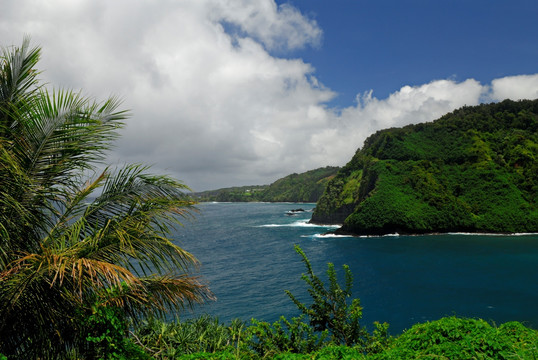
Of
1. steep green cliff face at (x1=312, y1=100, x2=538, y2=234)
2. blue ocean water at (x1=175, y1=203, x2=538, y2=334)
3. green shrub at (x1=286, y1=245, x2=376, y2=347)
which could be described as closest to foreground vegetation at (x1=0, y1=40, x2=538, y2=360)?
green shrub at (x1=286, y1=245, x2=376, y2=347)

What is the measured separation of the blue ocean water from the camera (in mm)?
25094

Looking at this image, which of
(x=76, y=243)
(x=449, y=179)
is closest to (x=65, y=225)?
(x=76, y=243)

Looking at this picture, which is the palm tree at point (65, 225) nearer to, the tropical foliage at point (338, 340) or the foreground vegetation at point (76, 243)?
the foreground vegetation at point (76, 243)

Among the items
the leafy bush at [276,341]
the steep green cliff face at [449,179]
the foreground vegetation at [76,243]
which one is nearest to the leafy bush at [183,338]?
the leafy bush at [276,341]

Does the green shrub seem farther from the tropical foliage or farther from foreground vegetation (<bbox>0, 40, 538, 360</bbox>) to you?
foreground vegetation (<bbox>0, 40, 538, 360</bbox>)

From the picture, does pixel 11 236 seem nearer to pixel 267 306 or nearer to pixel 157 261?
pixel 157 261

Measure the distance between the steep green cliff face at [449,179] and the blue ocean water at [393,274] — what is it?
18.7ft

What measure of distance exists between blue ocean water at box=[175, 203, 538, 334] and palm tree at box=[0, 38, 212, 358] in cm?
825

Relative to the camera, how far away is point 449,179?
78.7 metres

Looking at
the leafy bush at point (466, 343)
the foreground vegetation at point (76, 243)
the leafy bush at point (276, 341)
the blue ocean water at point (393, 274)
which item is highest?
the foreground vegetation at point (76, 243)

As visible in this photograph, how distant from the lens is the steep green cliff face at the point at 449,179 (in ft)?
215

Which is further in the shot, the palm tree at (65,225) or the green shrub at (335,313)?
the green shrub at (335,313)

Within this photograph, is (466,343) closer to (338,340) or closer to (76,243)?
(338,340)

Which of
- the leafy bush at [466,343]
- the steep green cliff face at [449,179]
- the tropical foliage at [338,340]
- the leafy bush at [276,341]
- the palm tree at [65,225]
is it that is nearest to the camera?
the palm tree at [65,225]
